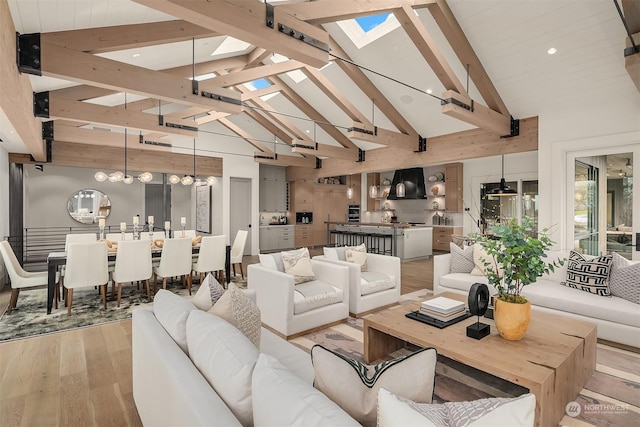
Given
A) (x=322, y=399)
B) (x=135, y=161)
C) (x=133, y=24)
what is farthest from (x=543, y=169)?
(x=135, y=161)

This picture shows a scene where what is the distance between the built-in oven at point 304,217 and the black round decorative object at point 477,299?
8.31 meters

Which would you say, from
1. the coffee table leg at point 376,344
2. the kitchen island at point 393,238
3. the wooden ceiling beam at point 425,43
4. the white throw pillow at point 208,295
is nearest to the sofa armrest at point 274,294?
the coffee table leg at point 376,344

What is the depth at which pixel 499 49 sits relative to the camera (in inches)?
177

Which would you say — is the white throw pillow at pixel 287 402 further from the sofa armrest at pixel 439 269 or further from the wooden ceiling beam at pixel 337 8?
the sofa armrest at pixel 439 269

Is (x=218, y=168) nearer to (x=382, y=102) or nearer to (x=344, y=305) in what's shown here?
(x=382, y=102)

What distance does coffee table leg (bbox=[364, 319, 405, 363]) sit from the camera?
2.72 metres

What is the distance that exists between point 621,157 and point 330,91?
182 inches

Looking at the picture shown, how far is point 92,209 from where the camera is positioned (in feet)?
28.5

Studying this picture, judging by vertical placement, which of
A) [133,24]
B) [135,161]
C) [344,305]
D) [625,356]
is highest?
[133,24]

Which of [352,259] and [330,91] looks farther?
[330,91]

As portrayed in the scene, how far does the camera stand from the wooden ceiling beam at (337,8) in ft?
10.7

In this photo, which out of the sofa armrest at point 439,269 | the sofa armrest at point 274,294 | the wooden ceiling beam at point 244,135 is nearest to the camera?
the sofa armrest at point 274,294

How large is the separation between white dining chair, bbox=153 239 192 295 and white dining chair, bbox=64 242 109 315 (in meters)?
0.74

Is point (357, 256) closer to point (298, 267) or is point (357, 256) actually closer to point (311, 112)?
point (298, 267)
